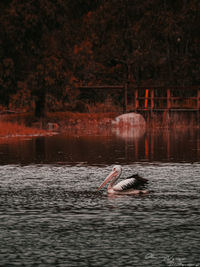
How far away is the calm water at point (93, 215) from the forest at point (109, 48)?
2522cm

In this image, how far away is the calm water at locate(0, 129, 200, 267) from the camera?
891 cm

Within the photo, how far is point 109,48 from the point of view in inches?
2329

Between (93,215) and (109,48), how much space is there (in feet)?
158

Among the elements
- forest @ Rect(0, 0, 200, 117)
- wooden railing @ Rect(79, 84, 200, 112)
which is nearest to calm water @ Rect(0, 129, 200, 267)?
forest @ Rect(0, 0, 200, 117)

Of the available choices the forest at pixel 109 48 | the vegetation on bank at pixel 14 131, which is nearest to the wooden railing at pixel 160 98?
the forest at pixel 109 48

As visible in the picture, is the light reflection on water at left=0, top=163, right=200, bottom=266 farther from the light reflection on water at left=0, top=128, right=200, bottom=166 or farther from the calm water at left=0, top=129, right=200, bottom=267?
the light reflection on water at left=0, top=128, right=200, bottom=166

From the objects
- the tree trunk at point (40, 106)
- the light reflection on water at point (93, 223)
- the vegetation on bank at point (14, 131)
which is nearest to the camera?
the light reflection on water at point (93, 223)

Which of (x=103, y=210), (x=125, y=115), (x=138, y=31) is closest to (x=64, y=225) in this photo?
(x=103, y=210)

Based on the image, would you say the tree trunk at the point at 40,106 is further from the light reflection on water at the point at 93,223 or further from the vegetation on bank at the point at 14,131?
the light reflection on water at the point at 93,223

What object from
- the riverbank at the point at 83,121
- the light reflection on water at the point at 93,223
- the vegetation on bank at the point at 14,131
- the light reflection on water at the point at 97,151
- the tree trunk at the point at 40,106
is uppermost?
the tree trunk at the point at 40,106

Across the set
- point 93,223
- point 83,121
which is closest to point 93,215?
point 93,223

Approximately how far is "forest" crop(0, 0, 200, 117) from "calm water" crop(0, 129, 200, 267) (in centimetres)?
2522

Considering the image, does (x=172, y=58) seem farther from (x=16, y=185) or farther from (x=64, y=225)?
(x=64, y=225)

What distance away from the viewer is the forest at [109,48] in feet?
158
